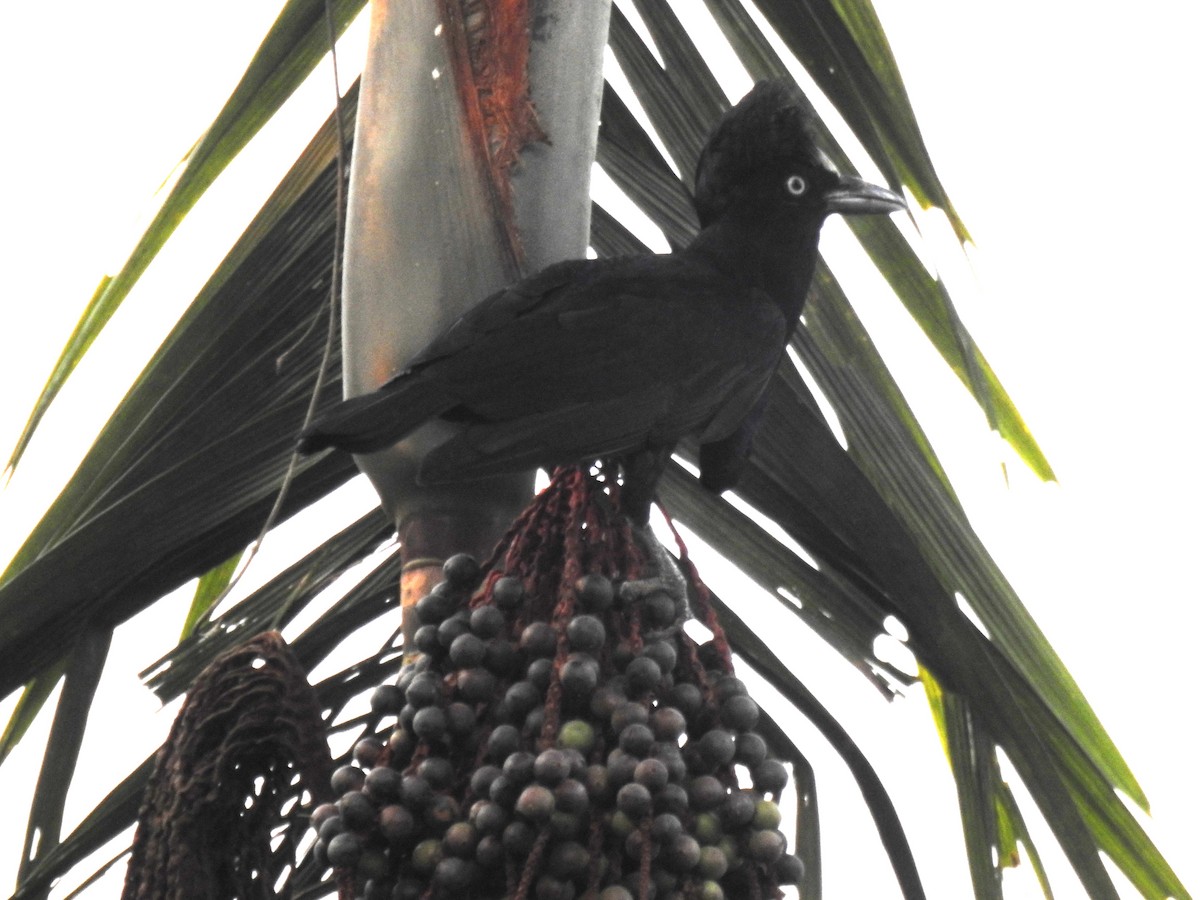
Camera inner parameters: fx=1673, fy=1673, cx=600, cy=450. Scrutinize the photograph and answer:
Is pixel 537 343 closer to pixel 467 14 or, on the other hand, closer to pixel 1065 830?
pixel 467 14

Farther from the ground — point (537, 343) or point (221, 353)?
point (221, 353)

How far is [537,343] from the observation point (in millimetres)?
1457

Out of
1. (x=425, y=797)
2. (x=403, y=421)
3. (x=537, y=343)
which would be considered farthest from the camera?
(x=537, y=343)

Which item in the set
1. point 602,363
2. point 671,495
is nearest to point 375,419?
point 602,363

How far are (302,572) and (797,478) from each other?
527 mm

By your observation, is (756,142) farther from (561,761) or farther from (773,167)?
(561,761)

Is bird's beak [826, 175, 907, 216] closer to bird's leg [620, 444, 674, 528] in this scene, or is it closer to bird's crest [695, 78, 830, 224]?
bird's crest [695, 78, 830, 224]

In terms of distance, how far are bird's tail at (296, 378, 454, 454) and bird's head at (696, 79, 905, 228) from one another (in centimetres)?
58

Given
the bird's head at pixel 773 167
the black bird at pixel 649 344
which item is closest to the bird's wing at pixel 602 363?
the black bird at pixel 649 344

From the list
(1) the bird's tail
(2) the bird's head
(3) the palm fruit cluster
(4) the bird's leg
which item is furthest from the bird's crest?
(3) the palm fruit cluster

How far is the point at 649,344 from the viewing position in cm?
156

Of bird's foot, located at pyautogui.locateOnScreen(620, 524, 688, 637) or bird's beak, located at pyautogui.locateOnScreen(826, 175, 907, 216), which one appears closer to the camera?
bird's foot, located at pyautogui.locateOnScreen(620, 524, 688, 637)

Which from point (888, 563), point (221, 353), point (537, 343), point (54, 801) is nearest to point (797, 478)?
point (888, 563)

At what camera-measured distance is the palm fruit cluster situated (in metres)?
1.08
